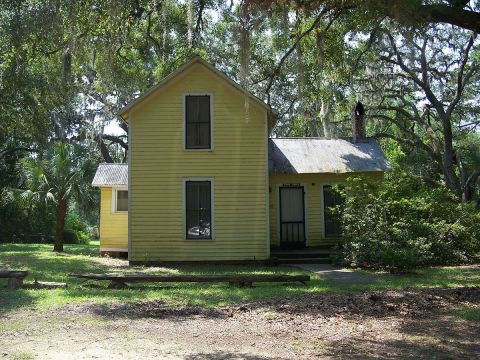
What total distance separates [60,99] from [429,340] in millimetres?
14988

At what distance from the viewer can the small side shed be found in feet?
64.0

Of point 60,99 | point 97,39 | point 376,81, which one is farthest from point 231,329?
point 376,81

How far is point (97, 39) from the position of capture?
12.6 metres

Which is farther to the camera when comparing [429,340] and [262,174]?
[262,174]

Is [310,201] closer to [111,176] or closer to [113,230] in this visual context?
[113,230]

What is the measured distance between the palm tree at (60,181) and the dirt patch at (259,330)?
14.1m

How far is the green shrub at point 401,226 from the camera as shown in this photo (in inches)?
553

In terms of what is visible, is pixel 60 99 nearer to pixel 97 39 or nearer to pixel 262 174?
pixel 97 39

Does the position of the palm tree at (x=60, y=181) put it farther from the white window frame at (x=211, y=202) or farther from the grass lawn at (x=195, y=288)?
the white window frame at (x=211, y=202)

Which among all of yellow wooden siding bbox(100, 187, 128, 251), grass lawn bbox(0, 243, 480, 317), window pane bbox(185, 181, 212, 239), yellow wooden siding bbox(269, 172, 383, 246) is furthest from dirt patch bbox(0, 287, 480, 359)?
yellow wooden siding bbox(100, 187, 128, 251)

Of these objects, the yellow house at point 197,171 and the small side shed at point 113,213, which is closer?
the yellow house at point 197,171

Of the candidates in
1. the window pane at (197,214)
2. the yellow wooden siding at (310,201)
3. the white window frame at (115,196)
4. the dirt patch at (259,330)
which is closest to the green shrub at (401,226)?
the yellow wooden siding at (310,201)

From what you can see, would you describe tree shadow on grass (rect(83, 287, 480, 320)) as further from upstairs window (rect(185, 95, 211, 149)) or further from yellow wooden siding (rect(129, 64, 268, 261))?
upstairs window (rect(185, 95, 211, 149))

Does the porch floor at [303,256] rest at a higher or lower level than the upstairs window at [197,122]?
lower
